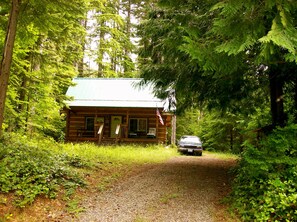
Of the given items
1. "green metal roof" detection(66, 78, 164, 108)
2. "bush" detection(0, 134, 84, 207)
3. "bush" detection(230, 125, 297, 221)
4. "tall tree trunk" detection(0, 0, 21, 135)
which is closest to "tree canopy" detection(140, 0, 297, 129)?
"bush" detection(230, 125, 297, 221)

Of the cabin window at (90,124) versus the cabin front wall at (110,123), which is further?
the cabin window at (90,124)

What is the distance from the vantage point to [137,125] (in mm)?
22078

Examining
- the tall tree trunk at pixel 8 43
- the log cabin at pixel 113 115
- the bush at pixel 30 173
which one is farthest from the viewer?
the log cabin at pixel 113 115

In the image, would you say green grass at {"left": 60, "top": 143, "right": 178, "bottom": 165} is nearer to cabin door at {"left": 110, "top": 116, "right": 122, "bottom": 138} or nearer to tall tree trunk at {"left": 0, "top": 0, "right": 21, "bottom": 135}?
tall tree trunk at {"left": 0, "top": 0, "right": 21, "bottom": 135}

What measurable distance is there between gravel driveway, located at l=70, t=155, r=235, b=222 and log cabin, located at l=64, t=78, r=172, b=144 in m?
11.5

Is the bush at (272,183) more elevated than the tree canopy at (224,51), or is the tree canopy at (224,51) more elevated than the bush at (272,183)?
the tree canopy at (224,51)

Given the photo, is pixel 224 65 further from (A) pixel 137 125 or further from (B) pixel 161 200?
(A) pixel 137 125

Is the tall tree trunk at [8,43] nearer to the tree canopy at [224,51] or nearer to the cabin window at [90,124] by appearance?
the tree canopy at [224,51]

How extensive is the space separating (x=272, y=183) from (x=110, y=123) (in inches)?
687

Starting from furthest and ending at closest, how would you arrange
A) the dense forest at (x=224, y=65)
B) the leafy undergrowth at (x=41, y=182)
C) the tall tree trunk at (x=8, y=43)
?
the tall tree trunk at (x=8, y=43)
the leafy undergrowth at (x=41, y=182)
the dense forest at (x=224, y=65)

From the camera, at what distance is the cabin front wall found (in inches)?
831

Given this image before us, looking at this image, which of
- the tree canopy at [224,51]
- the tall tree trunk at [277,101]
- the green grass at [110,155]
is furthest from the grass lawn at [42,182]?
the tall tree trunk at [277,101]

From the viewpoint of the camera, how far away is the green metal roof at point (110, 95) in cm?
2023

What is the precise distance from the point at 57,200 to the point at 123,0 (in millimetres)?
31152
